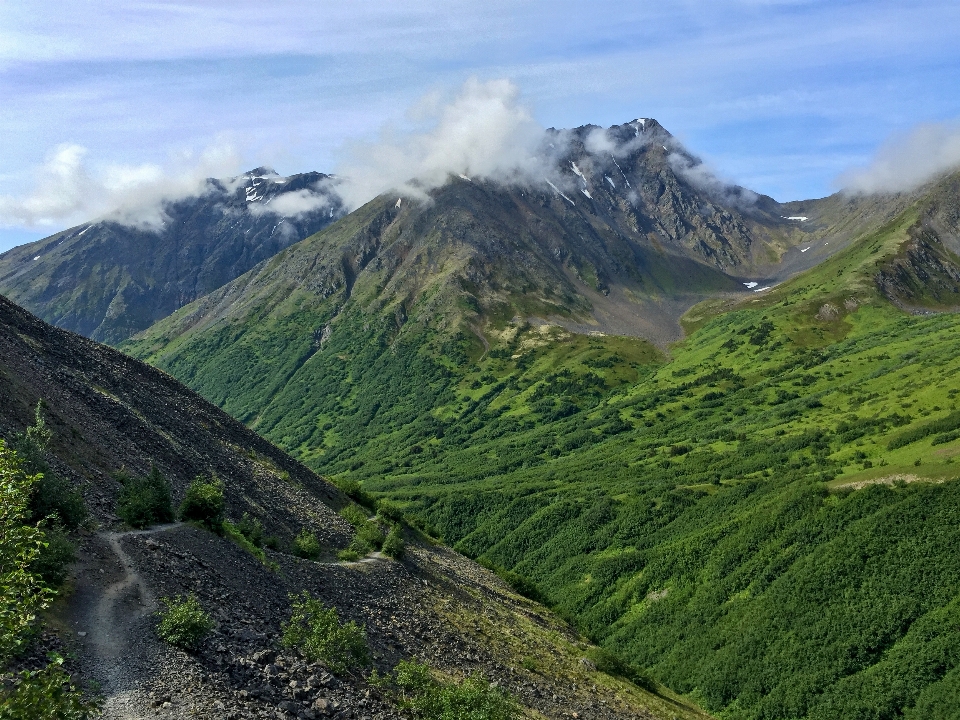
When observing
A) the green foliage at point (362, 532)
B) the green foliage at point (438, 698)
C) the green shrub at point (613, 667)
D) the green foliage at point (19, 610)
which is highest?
the green foliage at point (19, 610)

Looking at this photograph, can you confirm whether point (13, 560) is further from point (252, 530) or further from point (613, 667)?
point (613, 667)

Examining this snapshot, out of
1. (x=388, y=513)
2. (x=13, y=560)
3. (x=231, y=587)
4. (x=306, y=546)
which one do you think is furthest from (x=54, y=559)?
(x=388, y=513)

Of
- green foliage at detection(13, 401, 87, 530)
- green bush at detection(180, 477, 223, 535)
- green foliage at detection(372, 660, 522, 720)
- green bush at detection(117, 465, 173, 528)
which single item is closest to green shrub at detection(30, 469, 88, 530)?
green foliage at detection(13, 401, 87, 530)

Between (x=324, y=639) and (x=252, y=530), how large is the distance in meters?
18.7

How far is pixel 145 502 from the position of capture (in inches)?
1817

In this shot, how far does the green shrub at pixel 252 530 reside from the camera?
5639cm

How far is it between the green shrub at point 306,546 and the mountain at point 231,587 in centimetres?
86

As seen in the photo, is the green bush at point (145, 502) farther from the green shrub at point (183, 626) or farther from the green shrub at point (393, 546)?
the green shrub at point (393, 546)

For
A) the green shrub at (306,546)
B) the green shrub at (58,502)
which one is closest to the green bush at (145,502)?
the green shrub at (58,502)

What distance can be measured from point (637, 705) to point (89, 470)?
4882 centimetres

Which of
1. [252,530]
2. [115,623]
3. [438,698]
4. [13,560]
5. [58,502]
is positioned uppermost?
[13,560]

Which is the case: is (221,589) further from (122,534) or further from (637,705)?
(637,705)

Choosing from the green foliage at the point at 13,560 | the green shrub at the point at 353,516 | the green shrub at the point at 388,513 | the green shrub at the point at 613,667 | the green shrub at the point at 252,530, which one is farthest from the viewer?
the green shrub at the point at 388,513

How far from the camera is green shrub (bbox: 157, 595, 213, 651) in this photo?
34.2 m
